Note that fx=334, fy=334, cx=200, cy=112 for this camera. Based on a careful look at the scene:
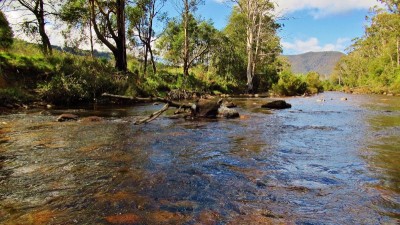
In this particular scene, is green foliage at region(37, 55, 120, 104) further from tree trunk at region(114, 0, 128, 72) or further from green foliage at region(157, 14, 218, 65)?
green foliage at region(157, 14, 218, 65)

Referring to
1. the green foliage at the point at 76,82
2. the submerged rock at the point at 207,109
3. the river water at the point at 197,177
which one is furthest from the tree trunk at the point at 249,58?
the river water at the point at 197,177

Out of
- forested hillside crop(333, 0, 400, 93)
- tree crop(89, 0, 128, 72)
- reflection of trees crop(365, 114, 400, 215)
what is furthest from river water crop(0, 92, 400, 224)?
forested hillside crop(333, 0, 400, 93)

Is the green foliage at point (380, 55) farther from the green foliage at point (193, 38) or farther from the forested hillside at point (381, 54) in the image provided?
the green foliage at point (193, 38)

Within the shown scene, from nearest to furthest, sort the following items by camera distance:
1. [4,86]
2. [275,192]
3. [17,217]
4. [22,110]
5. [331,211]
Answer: [17,217] < [331,211] < [275,192] < [22,110] < [4,86]

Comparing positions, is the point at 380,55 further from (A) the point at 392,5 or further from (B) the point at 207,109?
(B) the point at 207,109

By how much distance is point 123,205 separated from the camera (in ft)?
12.7

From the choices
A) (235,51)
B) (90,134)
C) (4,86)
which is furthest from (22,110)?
(235,51)

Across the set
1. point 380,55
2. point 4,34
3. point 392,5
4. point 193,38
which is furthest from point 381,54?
point 4,34

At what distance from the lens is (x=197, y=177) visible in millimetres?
5004

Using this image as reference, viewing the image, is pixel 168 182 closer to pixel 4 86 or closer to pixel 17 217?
pixel 17 217

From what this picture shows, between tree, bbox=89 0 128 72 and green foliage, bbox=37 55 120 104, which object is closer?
green foliage, bbox=37 55 120 104

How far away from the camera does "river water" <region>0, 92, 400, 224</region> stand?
3.64 meters

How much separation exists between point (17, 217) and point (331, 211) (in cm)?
340

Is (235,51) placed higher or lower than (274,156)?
higher
